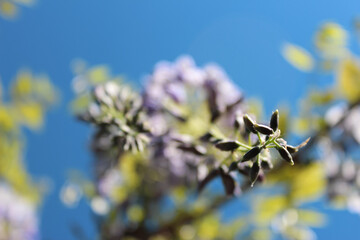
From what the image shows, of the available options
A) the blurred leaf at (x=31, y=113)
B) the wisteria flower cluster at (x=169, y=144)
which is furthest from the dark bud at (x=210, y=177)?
the blurred leaf at (x=31, y=113)

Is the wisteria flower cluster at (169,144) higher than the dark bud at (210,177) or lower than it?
higher

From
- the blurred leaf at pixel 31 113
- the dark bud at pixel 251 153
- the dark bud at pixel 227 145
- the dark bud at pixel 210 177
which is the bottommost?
the dark bud at pixel 251 153

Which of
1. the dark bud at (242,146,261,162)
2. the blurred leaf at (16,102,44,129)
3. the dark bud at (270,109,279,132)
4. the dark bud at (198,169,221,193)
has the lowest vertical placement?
the dark bud at (242,146,261,162)

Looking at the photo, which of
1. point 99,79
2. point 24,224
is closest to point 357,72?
point 99,79

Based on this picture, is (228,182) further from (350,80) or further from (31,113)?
(31,113)

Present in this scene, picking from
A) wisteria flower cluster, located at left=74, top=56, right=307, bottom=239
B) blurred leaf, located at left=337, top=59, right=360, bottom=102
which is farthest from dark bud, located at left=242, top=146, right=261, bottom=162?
blurred leaf, located at left=337, top=59, right=360, bottom=102

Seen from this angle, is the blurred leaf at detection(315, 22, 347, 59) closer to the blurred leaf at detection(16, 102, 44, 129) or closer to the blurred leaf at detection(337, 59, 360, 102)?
the blurred leaf at detection(337, 59, 360, 102)

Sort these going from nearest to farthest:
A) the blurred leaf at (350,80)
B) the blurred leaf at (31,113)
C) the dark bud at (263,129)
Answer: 1. the dark bud at (263,129)
2. the blurred leaf at (350,80)
3. the blurred leaf at (31,113)

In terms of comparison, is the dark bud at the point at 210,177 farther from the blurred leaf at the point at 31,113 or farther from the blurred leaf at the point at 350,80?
the blurred leaf at the point at 31,113

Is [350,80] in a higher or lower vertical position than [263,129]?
higher

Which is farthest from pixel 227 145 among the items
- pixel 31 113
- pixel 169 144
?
pixel 31 113

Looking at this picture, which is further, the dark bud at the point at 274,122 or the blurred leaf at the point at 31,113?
the blurred leaf at the point at 31,113

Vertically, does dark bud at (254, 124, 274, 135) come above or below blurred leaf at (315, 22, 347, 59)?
below

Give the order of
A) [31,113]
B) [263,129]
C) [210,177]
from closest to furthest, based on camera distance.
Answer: [263,129], [210,177], [31,113]
